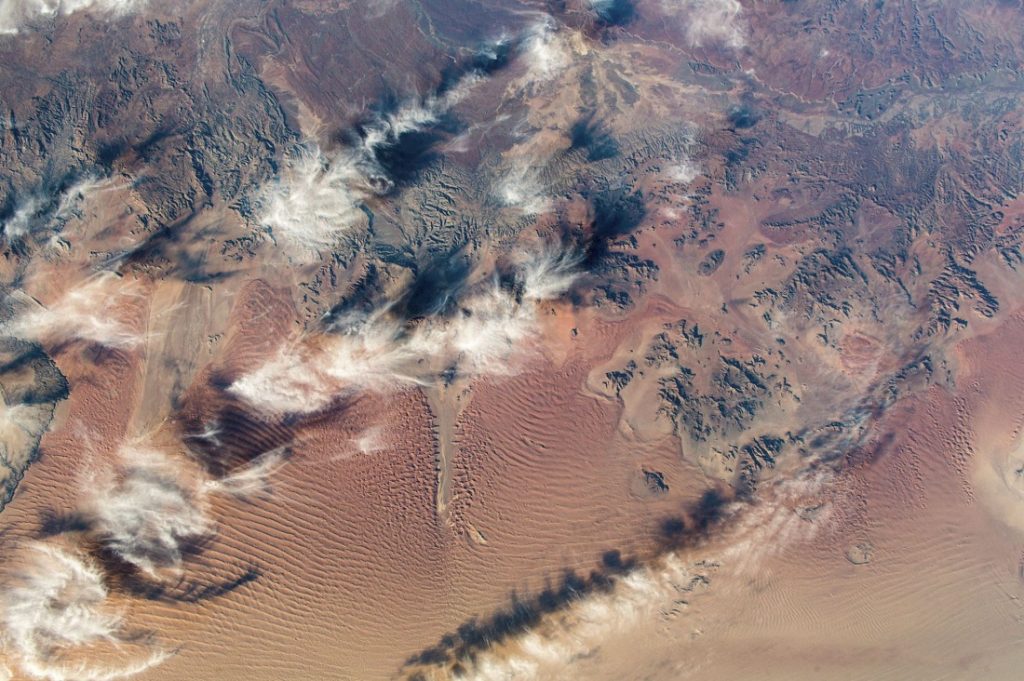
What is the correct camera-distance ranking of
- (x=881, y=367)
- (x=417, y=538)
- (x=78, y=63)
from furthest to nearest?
1. (x=78, y=63)
2. (x=881, y=367)
3. (x=417, y=538)

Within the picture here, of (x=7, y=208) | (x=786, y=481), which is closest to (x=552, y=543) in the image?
(x=786, y=481)

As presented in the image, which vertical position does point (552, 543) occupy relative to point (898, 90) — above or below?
below

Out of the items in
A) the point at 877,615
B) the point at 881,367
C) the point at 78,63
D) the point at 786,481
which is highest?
the point at 78,63

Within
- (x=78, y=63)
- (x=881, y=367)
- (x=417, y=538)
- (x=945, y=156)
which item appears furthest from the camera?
(x=945, y=156)

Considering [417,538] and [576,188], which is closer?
[417,538]

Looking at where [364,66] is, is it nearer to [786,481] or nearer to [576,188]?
[576,188]

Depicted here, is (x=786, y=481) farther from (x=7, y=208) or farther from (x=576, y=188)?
(x=7, y=208)

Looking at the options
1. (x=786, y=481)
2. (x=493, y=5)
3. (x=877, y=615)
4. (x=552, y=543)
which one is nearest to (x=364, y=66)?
(x=493, y=5)
